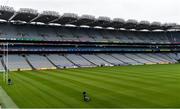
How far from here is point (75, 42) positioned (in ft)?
298

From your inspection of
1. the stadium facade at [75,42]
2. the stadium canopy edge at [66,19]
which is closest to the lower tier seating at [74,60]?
the stadium facade at [75,42]

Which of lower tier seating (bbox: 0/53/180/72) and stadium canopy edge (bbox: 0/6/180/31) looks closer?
lower tier seating (bbox: 0/53/180/72)

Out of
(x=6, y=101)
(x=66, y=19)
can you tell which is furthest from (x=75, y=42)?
(x=6, y=101)

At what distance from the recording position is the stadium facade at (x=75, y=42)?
3027 inches

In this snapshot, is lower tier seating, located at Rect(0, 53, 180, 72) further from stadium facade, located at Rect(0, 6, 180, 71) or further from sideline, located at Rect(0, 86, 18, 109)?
sideline, located at Rect(0, 86, 18, 109)

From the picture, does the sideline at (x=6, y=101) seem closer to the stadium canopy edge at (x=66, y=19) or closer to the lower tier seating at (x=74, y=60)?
the lower tier seating at (x=74, y=60)

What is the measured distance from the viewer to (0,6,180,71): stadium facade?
76.9 meters

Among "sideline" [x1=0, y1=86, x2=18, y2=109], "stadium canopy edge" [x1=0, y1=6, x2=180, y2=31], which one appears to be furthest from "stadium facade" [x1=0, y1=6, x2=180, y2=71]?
"sideline" [x1=0, y1=86, x2=18, y2=109]

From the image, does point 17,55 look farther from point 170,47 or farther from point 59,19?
point 170,47

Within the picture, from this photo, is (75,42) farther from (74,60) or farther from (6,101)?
(6,101)

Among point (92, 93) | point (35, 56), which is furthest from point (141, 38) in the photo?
point (92, 93)

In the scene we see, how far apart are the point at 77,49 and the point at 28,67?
→ 25.6 metres

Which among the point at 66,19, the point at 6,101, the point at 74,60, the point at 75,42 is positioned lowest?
the point at 74,60

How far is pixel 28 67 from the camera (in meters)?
70.2
